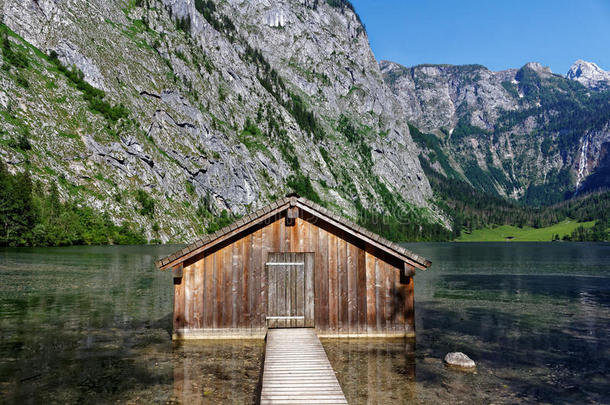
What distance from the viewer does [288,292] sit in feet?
60.7

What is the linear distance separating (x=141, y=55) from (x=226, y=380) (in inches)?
7274

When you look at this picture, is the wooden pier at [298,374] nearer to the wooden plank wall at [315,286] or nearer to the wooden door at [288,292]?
the wooden door at [288,292]

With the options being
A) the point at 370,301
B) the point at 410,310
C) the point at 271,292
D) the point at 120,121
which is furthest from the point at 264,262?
the point at 120,121

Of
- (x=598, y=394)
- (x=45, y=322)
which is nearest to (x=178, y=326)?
(x=45, y=322)

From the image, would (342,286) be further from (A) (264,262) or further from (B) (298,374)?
(B) (298,374)

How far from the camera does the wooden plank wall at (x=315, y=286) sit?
18.3m

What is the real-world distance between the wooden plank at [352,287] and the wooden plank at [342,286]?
13 centimetres

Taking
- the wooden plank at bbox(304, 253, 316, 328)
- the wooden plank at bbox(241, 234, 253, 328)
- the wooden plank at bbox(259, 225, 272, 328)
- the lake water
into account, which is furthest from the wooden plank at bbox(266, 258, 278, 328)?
the lake water

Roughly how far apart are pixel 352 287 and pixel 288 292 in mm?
2728

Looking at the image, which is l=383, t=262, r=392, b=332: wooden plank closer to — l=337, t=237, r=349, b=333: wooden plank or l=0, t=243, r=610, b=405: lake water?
l=0, t=243, r=610, b=405: lake water

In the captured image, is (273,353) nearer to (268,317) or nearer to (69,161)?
(268,317)

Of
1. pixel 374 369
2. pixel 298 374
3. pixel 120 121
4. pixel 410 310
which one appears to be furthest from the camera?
pixel 120 121

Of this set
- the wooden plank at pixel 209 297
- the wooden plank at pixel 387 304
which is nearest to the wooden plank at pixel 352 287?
the wooden plank at pixel 387 304

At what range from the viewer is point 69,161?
127m
